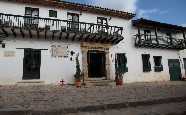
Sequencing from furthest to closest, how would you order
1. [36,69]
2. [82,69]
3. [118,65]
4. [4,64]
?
[118,65] → [82,69] → [36,69] → [4,64]

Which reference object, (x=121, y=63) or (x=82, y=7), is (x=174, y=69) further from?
(x=82, y=7)

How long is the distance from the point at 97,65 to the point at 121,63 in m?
2.20

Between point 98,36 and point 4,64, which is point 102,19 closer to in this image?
point 98,36

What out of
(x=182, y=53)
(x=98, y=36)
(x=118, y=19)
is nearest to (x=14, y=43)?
(x=98, y=36)

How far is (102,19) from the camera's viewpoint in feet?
59.9

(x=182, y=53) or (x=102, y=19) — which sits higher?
(x=102, y=19)

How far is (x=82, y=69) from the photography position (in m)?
16.2

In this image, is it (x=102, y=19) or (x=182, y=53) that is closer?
(x=102, y=19)

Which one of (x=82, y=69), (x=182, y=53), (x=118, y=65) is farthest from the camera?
(x=182, y=53)

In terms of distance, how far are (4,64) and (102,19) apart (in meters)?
9.19

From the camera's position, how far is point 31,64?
1475 cm

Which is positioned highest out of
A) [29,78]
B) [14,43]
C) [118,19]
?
[118,19]

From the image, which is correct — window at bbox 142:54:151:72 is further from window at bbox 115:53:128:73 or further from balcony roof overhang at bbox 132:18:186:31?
balcony roof overhang at bbox 132:18:186:31

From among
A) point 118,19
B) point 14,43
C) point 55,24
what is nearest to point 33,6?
point 55,24
